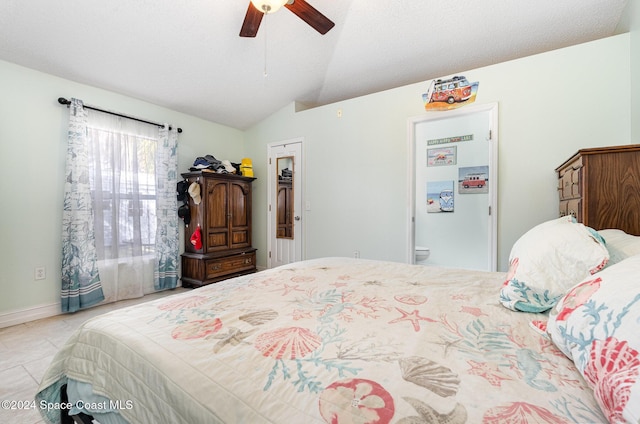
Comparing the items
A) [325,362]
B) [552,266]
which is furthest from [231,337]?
[552,266]

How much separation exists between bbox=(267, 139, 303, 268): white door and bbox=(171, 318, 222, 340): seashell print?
3.14 m

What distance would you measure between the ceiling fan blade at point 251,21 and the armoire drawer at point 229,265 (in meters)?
2.64

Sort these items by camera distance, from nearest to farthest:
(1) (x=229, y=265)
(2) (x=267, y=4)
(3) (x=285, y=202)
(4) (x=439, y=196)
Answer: (2) (x=267, y=4) < (1) (x=229, y=265) < (3) (x=285, y=202) < (4) (x=439, y=196)

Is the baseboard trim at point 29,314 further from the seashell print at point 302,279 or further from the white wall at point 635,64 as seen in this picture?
the white wall at point 635,64

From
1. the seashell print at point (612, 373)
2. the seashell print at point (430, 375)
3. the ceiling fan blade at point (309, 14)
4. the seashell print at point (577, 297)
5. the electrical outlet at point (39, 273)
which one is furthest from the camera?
the electrical outlet at point (39, 273)

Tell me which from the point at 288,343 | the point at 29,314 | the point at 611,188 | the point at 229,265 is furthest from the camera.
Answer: the point at 229,265

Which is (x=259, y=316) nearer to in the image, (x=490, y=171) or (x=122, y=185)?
(x=490, y=171)

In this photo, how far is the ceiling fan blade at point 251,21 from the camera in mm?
1956

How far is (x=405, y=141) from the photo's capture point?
3.21m

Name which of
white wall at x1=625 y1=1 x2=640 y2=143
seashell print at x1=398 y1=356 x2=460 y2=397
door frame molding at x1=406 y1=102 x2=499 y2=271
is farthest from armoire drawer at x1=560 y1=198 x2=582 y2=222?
seashell print at x1=398 y1=356 x2=460 y2=397

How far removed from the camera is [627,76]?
→ 7.54 ft

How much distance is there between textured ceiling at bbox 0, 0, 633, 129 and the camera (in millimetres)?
2311

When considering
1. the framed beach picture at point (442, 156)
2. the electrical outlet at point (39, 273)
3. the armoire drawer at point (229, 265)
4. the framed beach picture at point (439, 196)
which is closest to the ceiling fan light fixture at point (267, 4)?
the armoire drawer at point (229, 265)

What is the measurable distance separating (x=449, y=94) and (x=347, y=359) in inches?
121
